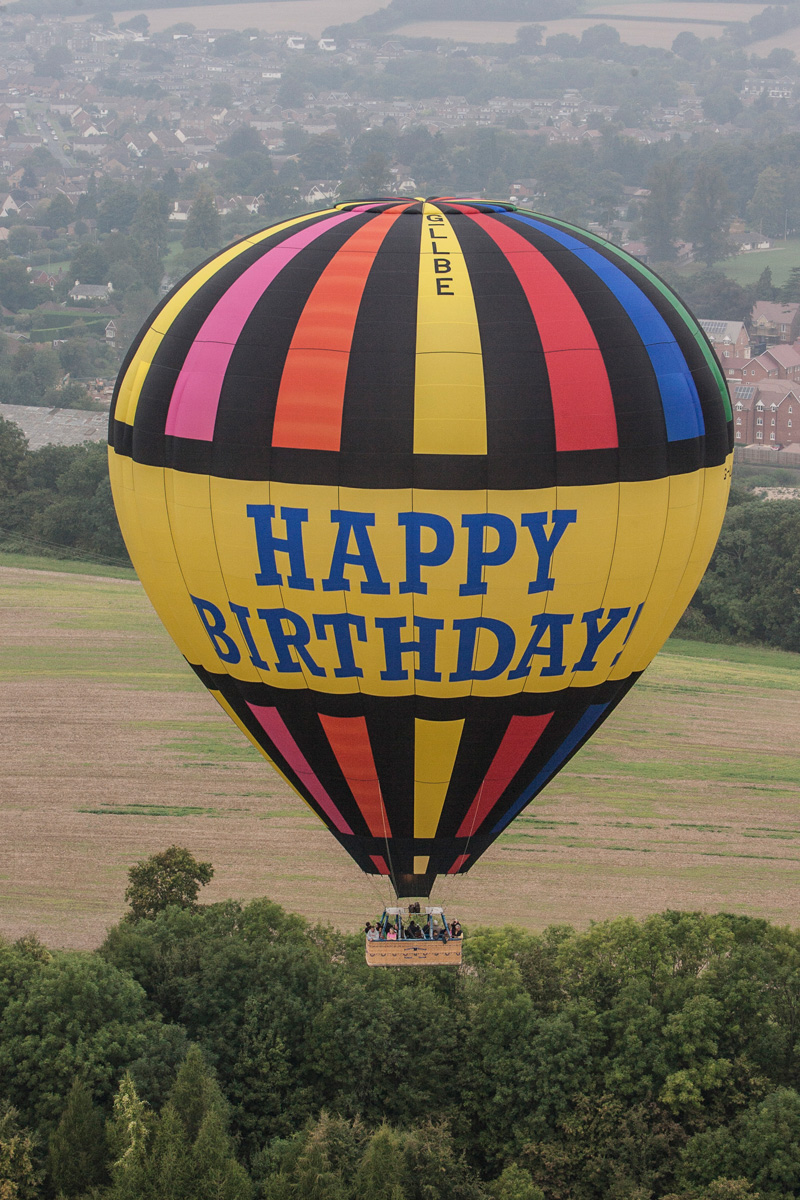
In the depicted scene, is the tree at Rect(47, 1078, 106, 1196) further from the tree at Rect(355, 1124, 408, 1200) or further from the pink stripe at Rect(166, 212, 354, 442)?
the pink stripe at Rect(166, 212, 354, 442)

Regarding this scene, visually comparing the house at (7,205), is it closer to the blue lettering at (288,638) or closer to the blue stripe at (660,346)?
the blue stripe at (660,346)

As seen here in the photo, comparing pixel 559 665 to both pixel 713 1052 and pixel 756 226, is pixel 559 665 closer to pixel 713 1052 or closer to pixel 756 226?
pixel 713 1052

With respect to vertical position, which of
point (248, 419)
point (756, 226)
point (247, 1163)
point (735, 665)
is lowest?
point (247, 1163)

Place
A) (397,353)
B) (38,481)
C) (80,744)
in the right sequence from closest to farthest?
1. (397,353)
2. (80,744)
3. (38,481)

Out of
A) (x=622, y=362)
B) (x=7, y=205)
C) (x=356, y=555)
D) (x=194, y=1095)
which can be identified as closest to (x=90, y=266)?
(x=7, y=205)

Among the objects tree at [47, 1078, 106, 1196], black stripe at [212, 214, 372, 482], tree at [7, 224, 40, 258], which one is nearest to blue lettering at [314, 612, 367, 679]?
black stripe at [212, 214, 372, 482]

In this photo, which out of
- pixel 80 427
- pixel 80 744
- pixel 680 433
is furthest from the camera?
pixel 80 427

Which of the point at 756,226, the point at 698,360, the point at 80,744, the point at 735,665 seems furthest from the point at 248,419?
the point at 756,226

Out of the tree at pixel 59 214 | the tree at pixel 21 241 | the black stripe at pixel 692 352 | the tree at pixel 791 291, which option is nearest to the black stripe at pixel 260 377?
the black stripe at pixel 692 352
